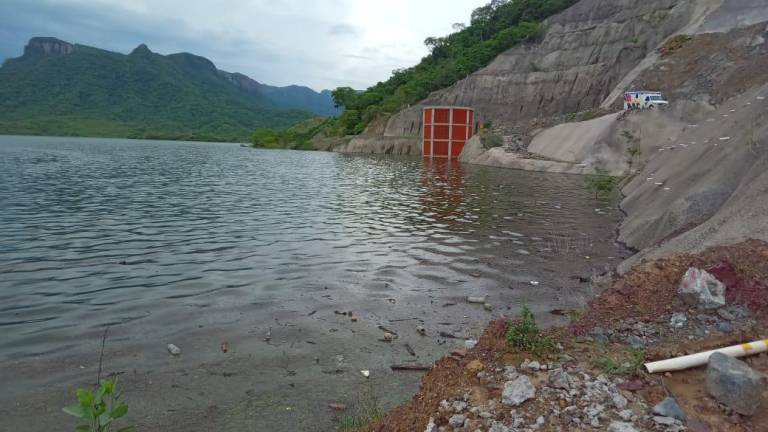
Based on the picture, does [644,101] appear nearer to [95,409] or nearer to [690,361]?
[690,361]

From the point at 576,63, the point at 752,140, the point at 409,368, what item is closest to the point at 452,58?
the point at 576,63

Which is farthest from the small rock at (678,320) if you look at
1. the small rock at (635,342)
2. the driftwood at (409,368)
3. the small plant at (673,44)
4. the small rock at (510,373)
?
the small plant at (673,44)

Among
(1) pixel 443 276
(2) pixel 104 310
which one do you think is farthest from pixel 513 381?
(2) pixel 104 310

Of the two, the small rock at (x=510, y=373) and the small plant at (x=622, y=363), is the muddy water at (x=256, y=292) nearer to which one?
the small rock at (x=510, y=373)

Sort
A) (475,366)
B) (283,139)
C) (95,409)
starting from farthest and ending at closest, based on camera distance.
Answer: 1. (283,139)
2. (475,366)
3. (95,409)

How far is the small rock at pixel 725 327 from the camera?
20.4 feet

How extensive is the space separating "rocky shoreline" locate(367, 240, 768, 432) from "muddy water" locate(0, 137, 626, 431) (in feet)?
5.75

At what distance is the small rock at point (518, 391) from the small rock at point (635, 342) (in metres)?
1.91

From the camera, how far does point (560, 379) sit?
491 cm

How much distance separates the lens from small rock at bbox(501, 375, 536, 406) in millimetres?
4664

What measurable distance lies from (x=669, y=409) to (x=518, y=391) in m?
1.31

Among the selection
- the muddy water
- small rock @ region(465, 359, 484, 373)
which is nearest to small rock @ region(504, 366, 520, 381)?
small rock @ region(465, 359, 484, 373)

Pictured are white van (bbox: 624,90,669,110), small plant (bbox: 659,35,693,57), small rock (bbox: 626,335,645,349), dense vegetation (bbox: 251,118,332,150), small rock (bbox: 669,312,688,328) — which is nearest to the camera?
small rock (bbox: 626,335,645,349)

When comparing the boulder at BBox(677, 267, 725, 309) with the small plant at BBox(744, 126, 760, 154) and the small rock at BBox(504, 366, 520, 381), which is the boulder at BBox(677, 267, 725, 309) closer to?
the small rock at BBox(504, 366, 520, 381)
